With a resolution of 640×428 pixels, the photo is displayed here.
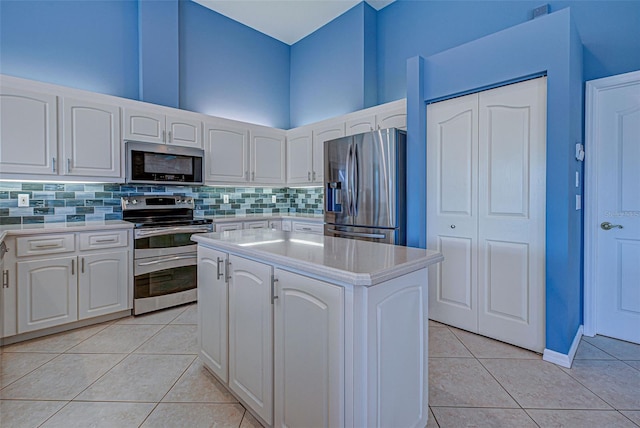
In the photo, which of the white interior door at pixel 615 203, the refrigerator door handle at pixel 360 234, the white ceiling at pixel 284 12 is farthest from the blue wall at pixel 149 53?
the white interior door at pixel 615 203

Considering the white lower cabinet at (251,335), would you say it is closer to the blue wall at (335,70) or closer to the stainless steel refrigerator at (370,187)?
the stainless steel refrigerator at (370,187)

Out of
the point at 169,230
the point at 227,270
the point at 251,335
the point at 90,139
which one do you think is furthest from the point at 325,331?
the point at 90,139

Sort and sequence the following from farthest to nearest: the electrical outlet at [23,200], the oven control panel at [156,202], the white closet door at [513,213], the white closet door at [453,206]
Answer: the oven control panel at [156,202] → the electrical outlet at [23,200] → the white closet door at [453,206] → the white closet door at [513,213]

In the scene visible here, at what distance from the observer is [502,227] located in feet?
7.86

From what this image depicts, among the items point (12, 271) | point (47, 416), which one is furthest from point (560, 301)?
point (12, 271)

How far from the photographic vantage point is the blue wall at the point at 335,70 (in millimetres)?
4035

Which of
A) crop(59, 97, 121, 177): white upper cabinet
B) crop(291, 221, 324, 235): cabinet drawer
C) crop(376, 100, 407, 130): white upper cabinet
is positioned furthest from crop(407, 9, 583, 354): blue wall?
crop(59, 97, 121, 177): white upper cabinet

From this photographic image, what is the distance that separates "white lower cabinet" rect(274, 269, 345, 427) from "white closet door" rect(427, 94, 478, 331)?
1872mm

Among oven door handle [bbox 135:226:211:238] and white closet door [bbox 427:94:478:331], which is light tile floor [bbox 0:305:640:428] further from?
oven door handle [bbox 135:226:211:238]

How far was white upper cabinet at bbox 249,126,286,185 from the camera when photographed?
421 cm

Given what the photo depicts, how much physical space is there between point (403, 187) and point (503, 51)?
1262mm

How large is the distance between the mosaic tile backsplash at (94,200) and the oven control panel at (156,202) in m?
0.07

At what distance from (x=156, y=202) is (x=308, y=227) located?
1800mm

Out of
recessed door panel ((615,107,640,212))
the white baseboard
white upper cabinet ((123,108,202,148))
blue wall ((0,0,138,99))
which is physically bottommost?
the white baseboard
